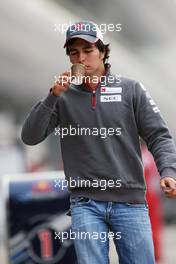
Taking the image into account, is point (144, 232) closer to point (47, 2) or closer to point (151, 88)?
point (47, 2)

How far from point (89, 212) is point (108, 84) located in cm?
49

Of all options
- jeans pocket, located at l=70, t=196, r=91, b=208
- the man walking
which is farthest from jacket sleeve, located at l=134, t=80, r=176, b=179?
jeans pocket, located at l=70, t=196, r=91, b=208

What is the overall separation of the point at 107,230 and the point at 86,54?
652 mm

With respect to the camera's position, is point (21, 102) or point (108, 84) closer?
point (108, 84)

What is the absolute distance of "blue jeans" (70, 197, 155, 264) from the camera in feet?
10.2

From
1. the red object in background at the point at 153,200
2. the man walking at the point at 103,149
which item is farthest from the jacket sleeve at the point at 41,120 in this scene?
the red object in background at the point at 153,200

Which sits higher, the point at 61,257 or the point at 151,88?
the point at 151,88

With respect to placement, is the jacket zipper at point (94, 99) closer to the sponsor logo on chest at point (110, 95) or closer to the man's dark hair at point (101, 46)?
the sponsor logo on chest at point (110, 95)

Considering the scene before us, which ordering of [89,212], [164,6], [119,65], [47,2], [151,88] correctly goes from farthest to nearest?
[151,88], [119,65], [47,2], [164,6], [89,212]

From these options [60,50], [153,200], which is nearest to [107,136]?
[153,200]

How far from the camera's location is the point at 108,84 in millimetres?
3240

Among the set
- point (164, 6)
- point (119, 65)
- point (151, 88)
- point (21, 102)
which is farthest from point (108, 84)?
point (21, 102)

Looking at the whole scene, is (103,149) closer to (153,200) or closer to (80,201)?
(80,201)

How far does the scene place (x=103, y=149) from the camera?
316cm
